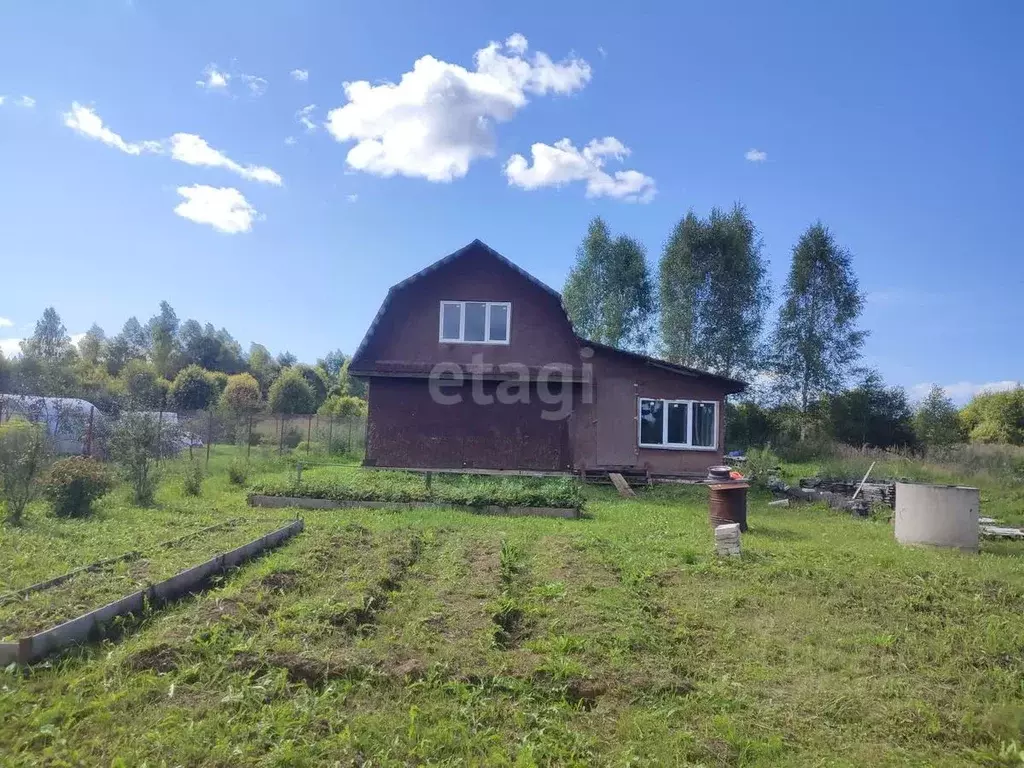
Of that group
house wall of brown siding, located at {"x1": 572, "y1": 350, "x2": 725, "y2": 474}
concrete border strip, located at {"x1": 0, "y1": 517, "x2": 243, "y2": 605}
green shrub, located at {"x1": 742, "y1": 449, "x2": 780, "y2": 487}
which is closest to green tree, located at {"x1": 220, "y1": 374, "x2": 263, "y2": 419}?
house wall of brown siding, located at {"x1": 572, "y1": 350, "x2": 725, "y2": 474}

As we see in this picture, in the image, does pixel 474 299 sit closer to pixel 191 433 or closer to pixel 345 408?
pixel 191 433

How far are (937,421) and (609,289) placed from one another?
17078 millimetres

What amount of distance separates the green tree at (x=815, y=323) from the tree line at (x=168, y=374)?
21.8 metres

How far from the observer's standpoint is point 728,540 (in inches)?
351

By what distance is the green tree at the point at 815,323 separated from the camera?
33.5m

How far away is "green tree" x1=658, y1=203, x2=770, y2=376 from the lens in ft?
112

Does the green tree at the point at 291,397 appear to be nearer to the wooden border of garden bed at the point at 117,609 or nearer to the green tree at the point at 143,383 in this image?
the green tree at the point at 143,383

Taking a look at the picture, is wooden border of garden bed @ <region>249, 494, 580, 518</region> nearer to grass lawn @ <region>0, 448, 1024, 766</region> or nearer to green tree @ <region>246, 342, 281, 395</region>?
grass lawn @ <region>0, 448, 1024, 766</region>

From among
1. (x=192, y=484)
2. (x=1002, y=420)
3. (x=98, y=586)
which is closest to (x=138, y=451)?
(x=192, y=484)

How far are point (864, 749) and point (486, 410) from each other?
14994 millimetres

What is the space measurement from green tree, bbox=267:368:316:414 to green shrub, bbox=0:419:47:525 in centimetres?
3417

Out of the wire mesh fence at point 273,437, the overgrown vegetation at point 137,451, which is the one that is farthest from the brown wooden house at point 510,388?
the overgrown vegetation at point 137,451

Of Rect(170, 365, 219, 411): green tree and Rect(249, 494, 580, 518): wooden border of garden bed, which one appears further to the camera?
Rect(170, 365, 219, 411): green tree

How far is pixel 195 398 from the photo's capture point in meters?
41.3
